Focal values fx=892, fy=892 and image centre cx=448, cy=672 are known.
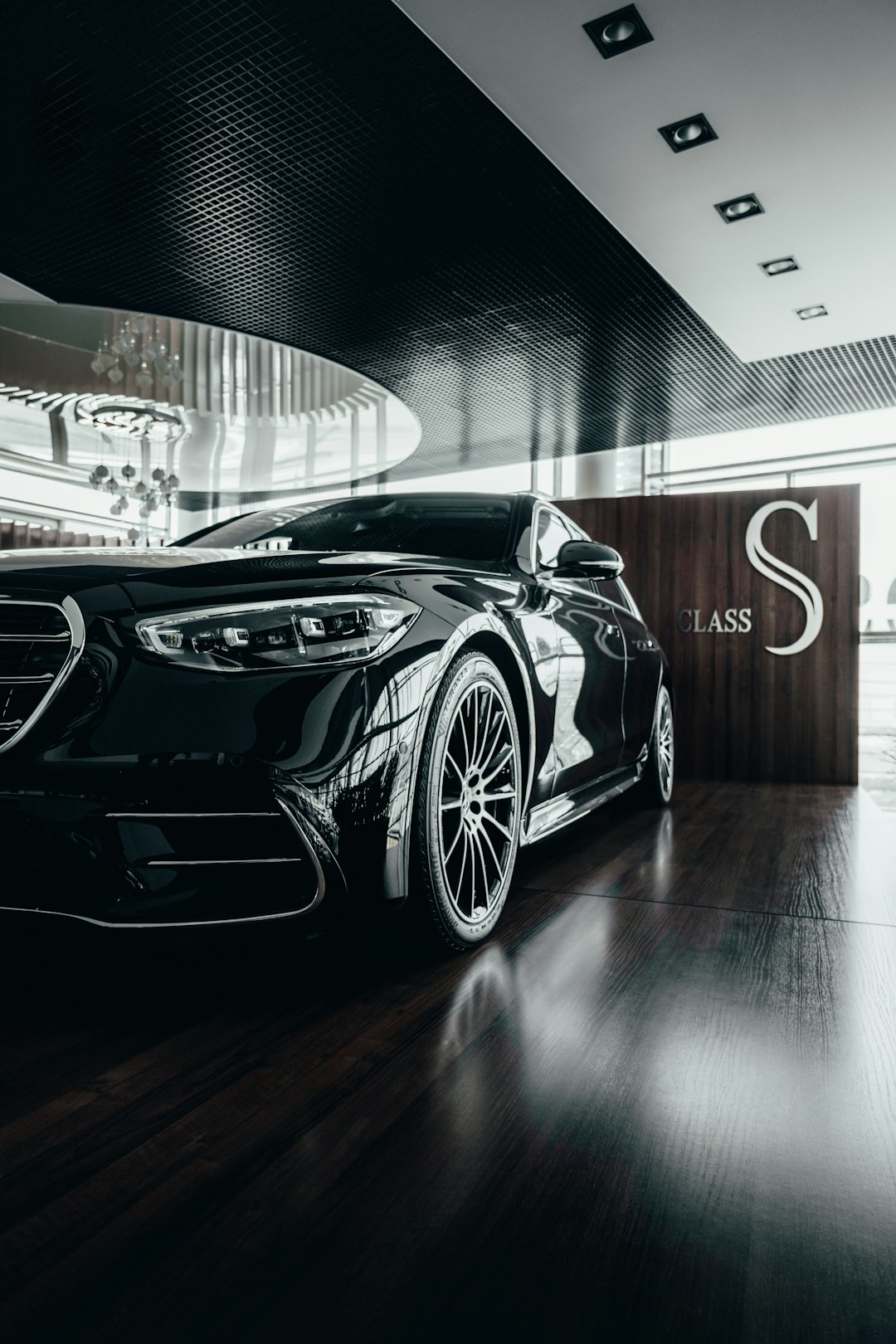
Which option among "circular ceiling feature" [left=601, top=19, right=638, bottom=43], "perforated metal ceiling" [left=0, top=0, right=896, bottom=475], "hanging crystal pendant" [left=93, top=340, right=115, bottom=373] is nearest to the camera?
"circular ceiling feature" [left=601, top=19, right=638, bottom=43]

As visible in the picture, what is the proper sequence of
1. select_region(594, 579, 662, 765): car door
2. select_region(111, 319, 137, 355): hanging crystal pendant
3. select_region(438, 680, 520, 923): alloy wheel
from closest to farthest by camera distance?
select_region(438, 680, 520, 923): alloy wheel → select_region(594, 579, 662, 765): car door → select_region(111, 319, 137, 355): hanging crystal pendant

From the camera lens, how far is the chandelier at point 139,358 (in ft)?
27.7

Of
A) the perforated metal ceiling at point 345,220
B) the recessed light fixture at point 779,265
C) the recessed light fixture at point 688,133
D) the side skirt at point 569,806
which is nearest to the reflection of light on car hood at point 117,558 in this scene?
the side skirt at point 569,806

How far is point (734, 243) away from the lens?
6.61 meters

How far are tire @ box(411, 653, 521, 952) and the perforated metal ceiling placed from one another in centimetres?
383

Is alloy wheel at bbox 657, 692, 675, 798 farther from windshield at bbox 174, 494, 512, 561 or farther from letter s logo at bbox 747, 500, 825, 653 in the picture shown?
letter s logo at bbox 747, 500, 825, 653

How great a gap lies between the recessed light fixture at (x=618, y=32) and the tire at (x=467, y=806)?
3.83 m

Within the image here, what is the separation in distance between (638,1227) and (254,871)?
2.57ft

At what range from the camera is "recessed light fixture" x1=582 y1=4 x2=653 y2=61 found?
13.9ft

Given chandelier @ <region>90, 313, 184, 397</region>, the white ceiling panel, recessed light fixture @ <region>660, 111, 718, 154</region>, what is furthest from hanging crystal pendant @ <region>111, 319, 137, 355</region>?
recessed light fixture @ <region>660, 111, 718, 154</region>

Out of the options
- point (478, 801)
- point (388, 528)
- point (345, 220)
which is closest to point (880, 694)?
point (345, 220)

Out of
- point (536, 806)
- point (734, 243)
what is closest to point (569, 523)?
point (536, 806)

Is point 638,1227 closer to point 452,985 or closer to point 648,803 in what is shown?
point 452,985

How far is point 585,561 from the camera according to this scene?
8.80 ft
